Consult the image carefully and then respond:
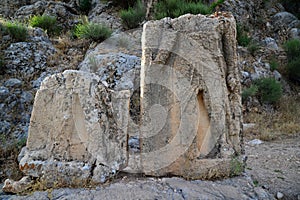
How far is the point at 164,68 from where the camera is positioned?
2.98 metres

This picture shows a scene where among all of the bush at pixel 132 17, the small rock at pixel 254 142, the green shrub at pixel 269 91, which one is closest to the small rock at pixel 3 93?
the bush at pixel 132 17

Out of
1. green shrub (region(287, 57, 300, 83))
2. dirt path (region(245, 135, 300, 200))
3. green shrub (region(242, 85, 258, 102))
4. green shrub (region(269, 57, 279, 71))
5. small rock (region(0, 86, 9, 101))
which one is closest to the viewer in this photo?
dirt path (region(245, 135, 300, 200))

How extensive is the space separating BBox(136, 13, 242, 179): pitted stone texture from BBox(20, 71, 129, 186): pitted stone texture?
363mm

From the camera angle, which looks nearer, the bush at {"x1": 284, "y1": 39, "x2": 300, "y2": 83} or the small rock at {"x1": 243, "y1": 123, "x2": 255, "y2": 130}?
the small rock at {"x1": 243, "y1": 123, "x2": 255, "y2": 130}

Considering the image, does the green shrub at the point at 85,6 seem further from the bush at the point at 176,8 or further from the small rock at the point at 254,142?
the small rock at the point at 254,142

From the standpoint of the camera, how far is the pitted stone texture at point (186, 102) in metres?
2.87

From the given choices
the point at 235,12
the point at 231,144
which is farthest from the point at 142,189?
the point at 235,12

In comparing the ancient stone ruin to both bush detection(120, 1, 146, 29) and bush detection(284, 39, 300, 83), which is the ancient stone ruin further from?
bush detection(284, 39, 300, 83)

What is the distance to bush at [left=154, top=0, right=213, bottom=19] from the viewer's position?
8.27m

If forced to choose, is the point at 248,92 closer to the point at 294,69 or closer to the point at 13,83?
the point at 294,69

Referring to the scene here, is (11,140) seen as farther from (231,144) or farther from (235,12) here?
(235,12)

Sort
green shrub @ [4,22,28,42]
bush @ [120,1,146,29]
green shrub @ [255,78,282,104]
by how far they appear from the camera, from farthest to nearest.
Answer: bush @ [120,1,146,29] < green shrub @ [255,78,282,104] < green shrub @ [4,22,28,42]

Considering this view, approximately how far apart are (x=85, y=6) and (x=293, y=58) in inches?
295

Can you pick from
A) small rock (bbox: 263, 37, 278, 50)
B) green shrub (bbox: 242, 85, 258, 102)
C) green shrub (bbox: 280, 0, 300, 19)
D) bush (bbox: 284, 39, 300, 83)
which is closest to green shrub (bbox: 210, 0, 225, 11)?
small rock (bbox: 263, 37, 278, 50)
